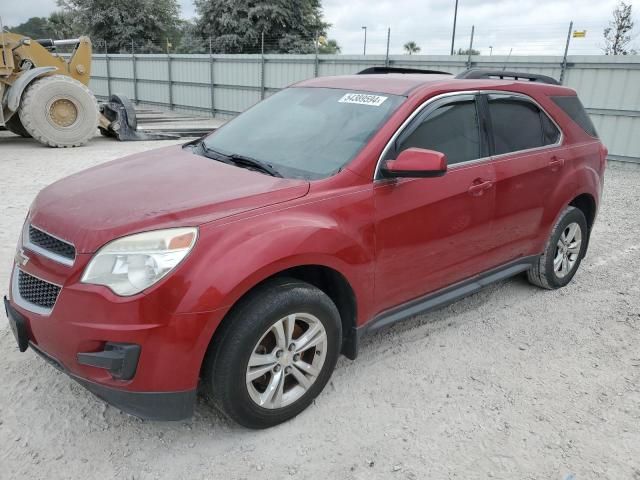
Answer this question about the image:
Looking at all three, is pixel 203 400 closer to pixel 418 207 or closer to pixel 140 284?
pixel 140 284

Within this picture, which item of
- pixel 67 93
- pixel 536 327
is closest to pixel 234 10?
pixel 67 93

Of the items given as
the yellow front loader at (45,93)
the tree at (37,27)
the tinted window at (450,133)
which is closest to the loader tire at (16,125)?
the yellow front loader at (45,93)

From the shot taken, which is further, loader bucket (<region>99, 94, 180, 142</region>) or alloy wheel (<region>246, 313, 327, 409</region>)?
loader bucket (<region>99, 94, 180, 142</region>)

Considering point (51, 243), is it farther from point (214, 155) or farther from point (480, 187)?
point (480, 187)

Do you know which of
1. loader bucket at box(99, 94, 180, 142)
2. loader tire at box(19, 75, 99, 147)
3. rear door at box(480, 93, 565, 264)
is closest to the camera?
rear door at box(480, 93, 565, 264)

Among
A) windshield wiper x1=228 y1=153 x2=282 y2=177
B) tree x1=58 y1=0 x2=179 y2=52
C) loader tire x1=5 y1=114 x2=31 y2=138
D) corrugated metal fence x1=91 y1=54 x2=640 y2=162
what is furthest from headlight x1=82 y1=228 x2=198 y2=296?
tree x1=58 y1=0 x2=179 y2=52

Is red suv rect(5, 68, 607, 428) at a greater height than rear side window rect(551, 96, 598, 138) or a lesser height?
lesser

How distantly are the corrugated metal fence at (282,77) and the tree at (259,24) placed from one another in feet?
37.2

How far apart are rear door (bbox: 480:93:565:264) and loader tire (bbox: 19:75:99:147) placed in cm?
1010

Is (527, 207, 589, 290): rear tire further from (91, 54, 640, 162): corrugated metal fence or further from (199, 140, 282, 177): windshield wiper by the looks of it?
(91, 54, 640, 162): corrugated metal fence

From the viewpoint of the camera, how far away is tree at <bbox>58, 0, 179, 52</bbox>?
1441 inches

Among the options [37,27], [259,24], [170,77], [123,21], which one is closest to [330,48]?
[259,24]

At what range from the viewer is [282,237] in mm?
2484

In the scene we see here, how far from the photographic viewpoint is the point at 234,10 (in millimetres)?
33500
